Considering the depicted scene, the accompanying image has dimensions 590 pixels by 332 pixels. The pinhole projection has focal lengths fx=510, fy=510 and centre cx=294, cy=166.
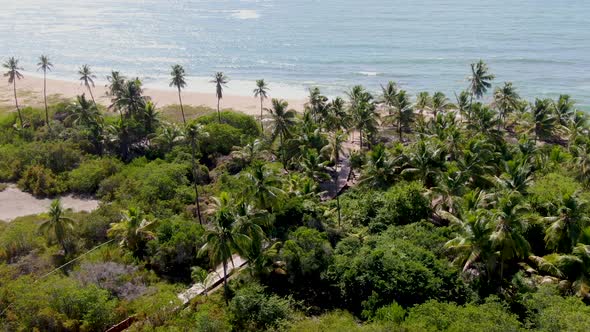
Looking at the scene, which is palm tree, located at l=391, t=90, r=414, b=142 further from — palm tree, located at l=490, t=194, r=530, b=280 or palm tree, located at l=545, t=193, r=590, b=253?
palm tree, located at l=490, t=194, r=530, b=280

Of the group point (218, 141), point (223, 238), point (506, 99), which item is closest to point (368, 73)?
point (506, 99)

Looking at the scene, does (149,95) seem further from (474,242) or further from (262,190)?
(474,242)

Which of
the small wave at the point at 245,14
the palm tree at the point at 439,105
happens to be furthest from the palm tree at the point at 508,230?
the small wave at the point at 245,14

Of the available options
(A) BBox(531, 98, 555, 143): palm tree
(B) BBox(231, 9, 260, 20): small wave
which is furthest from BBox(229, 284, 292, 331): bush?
(B) BBox(231, 9, 260, 20): small wave

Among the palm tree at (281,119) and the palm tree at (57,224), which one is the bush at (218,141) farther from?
the palm tree at (57,224)

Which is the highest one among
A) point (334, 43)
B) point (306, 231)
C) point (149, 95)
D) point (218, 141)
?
point (334, 43)

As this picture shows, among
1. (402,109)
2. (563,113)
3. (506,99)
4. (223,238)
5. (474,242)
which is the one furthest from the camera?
(506,99)
